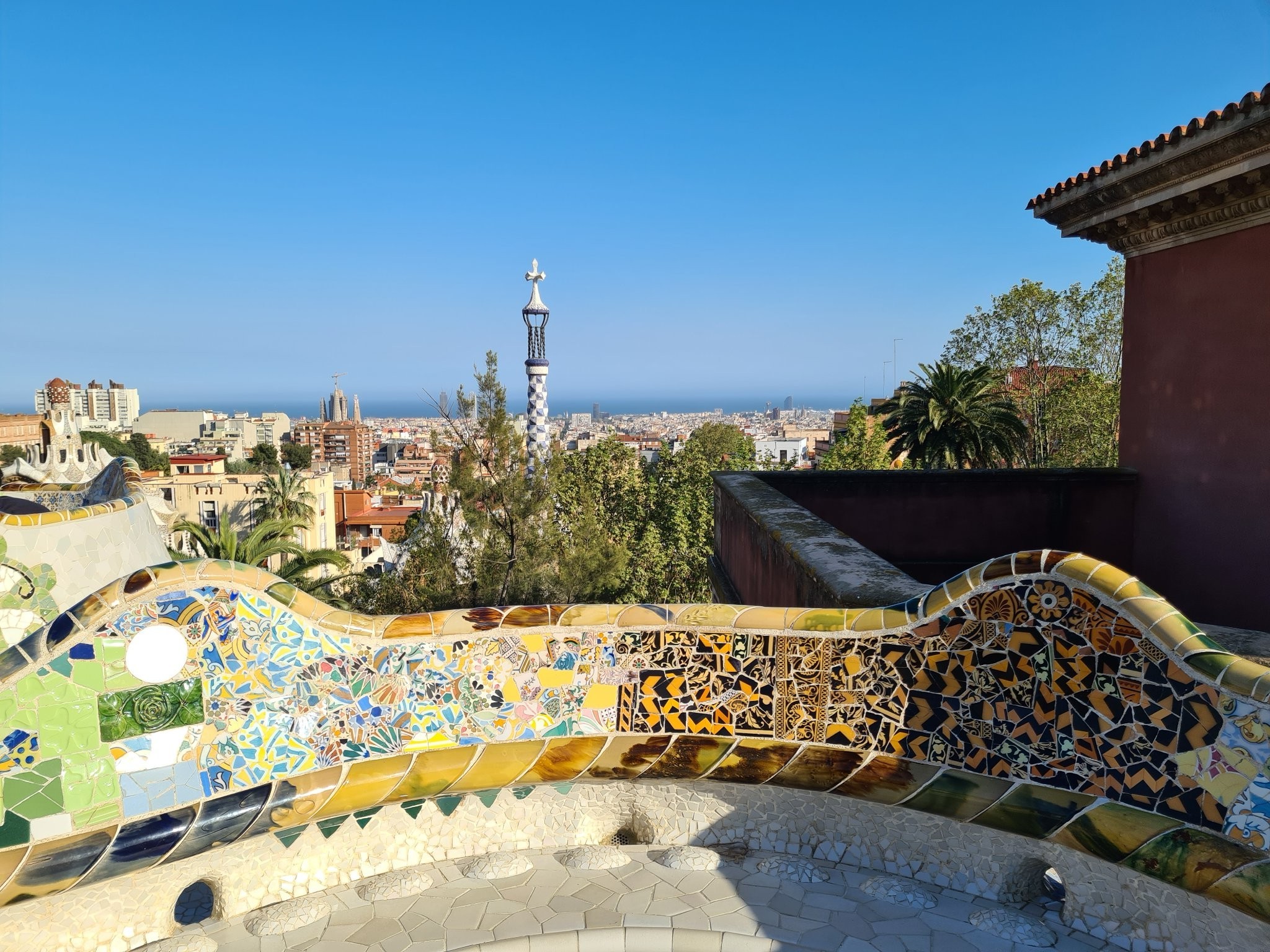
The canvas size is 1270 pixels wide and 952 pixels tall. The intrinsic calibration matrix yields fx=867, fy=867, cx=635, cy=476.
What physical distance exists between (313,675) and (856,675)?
2021mm

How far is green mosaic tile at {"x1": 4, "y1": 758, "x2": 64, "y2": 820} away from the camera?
2.75 m

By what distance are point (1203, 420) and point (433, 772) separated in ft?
18.2

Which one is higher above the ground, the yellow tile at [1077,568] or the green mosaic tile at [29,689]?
the yellow tile at [1077,568]

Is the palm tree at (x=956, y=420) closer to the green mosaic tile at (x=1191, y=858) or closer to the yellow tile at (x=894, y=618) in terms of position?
the yellow tile at (x=894, y=618)

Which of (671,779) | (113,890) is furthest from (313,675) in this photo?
(671,779)

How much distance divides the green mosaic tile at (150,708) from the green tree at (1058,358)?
17692 mm

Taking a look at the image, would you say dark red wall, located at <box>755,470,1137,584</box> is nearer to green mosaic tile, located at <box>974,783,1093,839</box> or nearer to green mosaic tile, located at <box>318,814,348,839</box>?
green mosaic tile, located at <box>974,783,1093,839</box>

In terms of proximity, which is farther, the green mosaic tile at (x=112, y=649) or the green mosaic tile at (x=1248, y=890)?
the green mosaic tile at (x=112, y=649)

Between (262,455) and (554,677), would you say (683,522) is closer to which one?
(554,677)

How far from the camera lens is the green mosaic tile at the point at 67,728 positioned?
2811mm

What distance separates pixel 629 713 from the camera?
134 inches

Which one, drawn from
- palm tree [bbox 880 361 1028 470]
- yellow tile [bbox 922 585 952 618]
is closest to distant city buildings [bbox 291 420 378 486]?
palm tree [bbox 880 361 1028 470]

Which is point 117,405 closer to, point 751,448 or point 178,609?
point 751,448

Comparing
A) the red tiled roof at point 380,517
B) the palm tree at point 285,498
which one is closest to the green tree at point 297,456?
the red tiled roof at point 380,517
